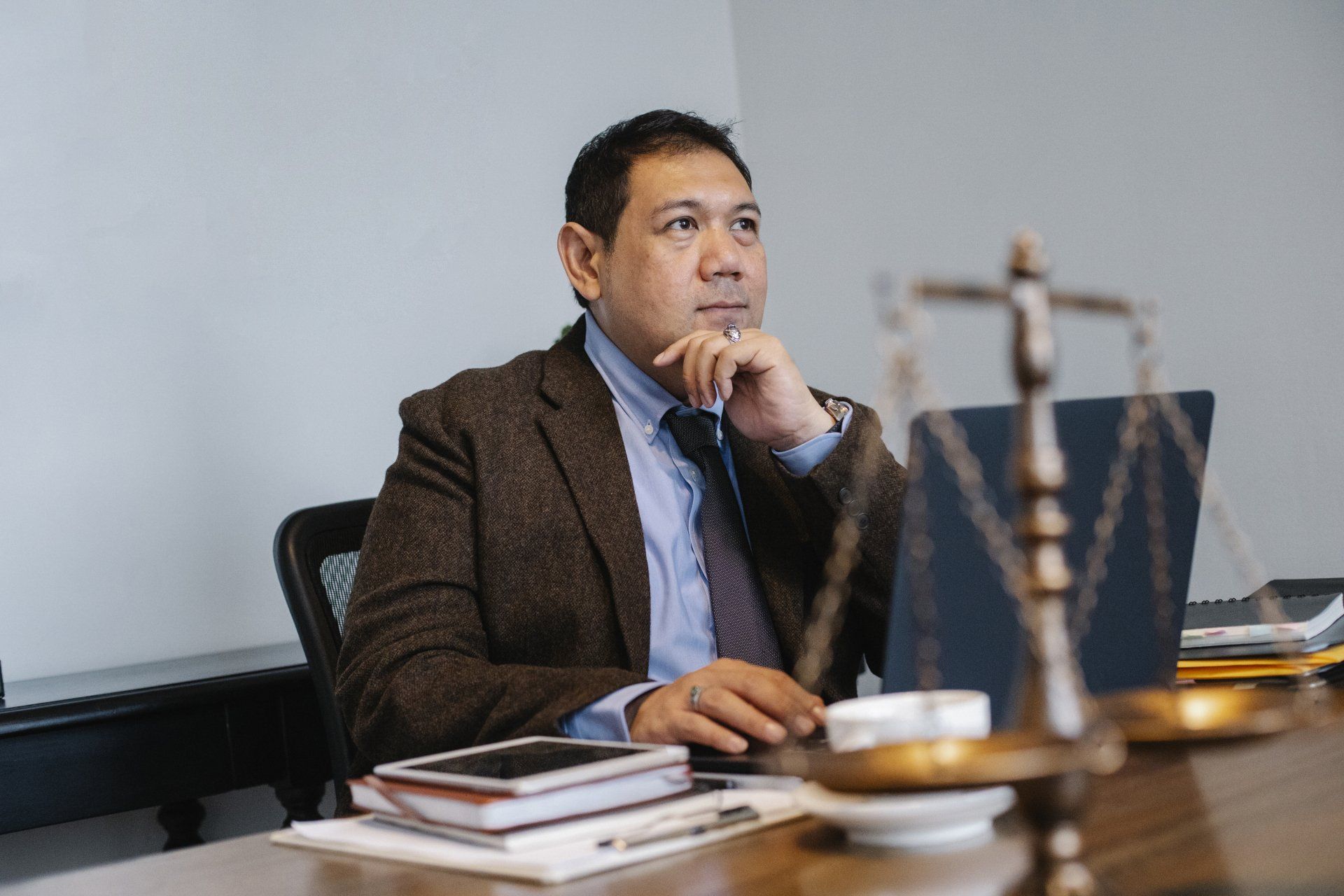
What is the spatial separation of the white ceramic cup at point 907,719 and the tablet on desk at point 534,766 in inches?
5.9

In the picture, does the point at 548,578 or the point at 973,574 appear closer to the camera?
the point at 973,574

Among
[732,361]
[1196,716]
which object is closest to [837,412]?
[732,361]

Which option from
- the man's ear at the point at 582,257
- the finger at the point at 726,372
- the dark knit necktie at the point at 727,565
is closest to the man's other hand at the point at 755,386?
the finger at the point at 726,372

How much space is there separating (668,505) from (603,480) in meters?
0.10

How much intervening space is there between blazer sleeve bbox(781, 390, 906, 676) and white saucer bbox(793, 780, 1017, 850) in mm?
744

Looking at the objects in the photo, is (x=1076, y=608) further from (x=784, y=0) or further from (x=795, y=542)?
(x=784, y=0)

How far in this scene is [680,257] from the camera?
5.57 feet

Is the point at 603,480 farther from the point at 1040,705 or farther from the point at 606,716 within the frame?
the point at 1040,705

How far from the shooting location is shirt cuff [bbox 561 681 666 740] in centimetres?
120

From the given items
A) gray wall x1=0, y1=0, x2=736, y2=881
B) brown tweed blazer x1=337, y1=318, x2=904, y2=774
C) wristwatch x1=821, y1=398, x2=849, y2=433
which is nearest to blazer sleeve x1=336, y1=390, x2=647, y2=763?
brown tweed blazer x1=337, y1=318, x2=904, y2=774

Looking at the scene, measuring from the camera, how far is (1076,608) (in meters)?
0.92

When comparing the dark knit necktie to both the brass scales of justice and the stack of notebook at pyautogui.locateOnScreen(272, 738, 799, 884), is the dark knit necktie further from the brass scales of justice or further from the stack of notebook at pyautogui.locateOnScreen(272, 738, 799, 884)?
the brass scales of justice

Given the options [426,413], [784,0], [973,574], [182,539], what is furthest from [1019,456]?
[784,0]

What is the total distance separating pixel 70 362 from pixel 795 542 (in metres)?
1.42
